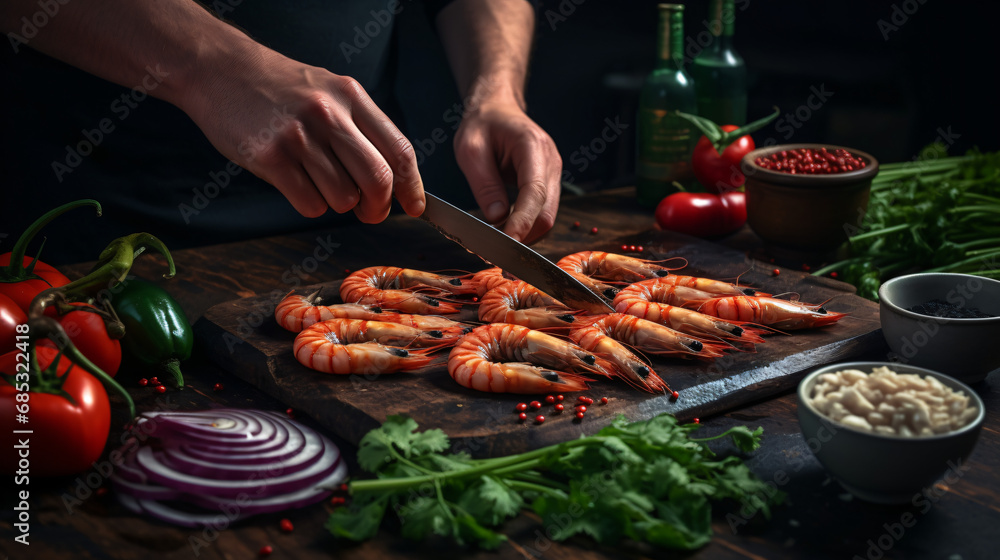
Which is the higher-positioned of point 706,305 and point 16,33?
point 16,33

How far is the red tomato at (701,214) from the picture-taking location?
9.43 ft

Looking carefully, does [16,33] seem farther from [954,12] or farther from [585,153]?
[954,12]

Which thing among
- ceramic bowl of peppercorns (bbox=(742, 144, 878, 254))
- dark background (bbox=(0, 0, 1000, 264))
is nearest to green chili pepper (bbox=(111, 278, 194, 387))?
dark background (bbox=(0, 0, 1000, 264))

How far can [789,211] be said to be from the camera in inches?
101

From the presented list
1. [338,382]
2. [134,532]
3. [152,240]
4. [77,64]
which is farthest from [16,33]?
[134,532]

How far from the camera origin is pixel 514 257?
6.99 feet

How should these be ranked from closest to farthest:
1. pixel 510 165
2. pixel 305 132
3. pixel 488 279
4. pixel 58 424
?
pixel 58 424 → pixel 305 132 → pixel 488 279 → pixel 510 165

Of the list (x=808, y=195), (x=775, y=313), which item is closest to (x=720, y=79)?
(x=808, y=195)

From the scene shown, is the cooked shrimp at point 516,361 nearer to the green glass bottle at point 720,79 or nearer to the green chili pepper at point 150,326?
the green chili pepper at point 150,326

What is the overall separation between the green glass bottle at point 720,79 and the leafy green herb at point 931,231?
0.66 metres

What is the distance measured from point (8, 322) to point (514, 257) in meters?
1.18

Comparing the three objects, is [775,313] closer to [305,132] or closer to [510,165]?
[510,165]

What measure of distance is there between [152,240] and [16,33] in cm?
76

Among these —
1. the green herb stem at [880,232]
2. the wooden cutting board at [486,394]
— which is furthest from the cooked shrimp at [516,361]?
the green herb stem at [880,232]
